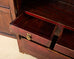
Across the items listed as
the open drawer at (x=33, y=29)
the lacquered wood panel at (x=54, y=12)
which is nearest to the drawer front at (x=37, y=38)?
the open drawer at (x=33, y=29)

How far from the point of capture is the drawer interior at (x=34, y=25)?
0.72m

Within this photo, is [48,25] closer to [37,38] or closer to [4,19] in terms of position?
[37,38]

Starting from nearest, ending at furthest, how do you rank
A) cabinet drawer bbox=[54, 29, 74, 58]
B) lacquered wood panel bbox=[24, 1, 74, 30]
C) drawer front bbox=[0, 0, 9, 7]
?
cabinet drawer bbox=[54, 29, 74, 58] < lacquered wood panel bbox=[24, 1, 74, 30] < drawer front bbox=[0, 0, 9, 7]

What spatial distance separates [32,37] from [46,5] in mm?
312

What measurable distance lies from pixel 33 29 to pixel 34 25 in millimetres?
55

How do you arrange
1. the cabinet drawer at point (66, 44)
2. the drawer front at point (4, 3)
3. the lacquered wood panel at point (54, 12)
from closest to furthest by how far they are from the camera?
the cabinet drawer at point (66, 44) < the lacquered wood panel at point (54, 12) < the drawer front at point (4, 3)

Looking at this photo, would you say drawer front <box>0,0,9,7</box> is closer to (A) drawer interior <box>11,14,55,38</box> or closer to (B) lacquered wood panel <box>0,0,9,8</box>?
(B) lacquered wood panel <box>0,0,9,8</box>

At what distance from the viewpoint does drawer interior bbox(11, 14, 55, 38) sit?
2.36 feet

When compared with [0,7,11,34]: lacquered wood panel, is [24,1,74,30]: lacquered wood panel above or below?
above

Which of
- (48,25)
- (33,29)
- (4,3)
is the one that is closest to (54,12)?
(48,25)

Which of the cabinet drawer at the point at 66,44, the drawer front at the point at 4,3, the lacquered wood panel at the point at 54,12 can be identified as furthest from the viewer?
the drawer front at the point at 4,3

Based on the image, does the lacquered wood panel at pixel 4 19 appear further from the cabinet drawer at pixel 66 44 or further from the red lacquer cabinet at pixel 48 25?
the cabinet drawer at pixel 66 44

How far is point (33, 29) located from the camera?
73 cm

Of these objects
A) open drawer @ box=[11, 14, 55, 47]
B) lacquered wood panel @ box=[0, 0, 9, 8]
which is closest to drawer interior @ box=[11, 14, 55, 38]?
open drawer @ box=[11, 14, 55, 47]
